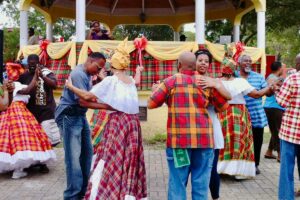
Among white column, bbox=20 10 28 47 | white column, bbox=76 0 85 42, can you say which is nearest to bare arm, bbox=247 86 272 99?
white column, bbox=76 0 85 42

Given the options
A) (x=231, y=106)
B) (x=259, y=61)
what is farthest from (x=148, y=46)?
(x=231, y=106)

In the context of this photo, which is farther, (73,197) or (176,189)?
(73,197)

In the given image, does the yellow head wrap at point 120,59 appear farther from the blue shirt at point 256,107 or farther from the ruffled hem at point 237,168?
the blue shirt at point 256,107

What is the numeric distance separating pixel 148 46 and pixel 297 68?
5.92 meters

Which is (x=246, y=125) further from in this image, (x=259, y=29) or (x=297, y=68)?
(x=259, y=29)

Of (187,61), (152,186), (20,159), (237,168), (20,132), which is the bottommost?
(152,186)

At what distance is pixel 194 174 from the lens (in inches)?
158

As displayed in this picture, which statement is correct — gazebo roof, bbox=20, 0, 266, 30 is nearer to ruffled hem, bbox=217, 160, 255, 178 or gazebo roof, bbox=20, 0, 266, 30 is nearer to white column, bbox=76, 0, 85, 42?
white column, bbox=76, 0, 85, 42

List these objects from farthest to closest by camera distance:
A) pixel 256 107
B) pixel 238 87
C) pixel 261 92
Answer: pixel 256 107
pixel 238 87
pixel 261 92

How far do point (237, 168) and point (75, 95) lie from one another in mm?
2792

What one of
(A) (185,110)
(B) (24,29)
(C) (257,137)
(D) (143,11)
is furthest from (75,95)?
(D) (143,11)

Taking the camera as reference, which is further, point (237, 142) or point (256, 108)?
point (256, 108)

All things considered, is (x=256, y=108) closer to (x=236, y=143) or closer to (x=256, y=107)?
(x=256, y=107)

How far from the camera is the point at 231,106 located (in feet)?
19.9
